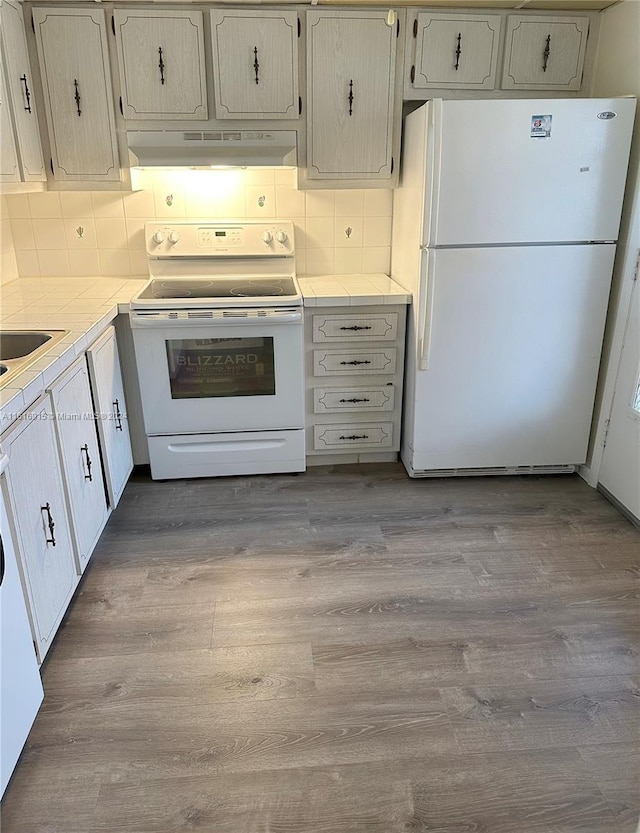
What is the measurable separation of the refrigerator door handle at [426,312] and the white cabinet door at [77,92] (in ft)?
4.96

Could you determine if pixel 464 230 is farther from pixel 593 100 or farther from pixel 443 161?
pixel 593 100

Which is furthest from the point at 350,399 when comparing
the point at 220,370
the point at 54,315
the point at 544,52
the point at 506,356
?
the point at 544,52

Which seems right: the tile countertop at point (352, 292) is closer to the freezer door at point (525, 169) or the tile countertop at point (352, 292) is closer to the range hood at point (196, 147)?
the freezer door at point (525, 169)

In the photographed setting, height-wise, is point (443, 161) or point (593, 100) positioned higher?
point (593, 100)

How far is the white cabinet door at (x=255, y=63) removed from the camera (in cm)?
266

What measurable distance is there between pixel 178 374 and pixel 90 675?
1399 millimetres

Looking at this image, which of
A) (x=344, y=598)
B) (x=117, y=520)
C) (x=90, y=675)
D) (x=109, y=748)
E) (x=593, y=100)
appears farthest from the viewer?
(x=117, y=520)

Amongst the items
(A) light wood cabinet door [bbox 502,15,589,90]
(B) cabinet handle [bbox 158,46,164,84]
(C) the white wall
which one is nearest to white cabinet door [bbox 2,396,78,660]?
(B) cabinet handle [bbox 158,46,164,84]

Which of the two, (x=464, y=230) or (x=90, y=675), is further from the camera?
(x=464, y=230)

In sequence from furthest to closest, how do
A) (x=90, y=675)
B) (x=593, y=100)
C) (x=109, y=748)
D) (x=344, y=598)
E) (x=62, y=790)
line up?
(x=593, y=100), (x=344, y=598), (x=90, y=675), (x=109, y=748), (x=62, y=790)

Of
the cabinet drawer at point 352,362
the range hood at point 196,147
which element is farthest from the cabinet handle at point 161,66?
the cabinet drawer at point 352,362

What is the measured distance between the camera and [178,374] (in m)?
2.82

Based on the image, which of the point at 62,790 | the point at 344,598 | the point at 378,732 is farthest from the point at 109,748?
the point at 344,598

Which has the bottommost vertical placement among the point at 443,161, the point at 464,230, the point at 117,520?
the point at 117,520
